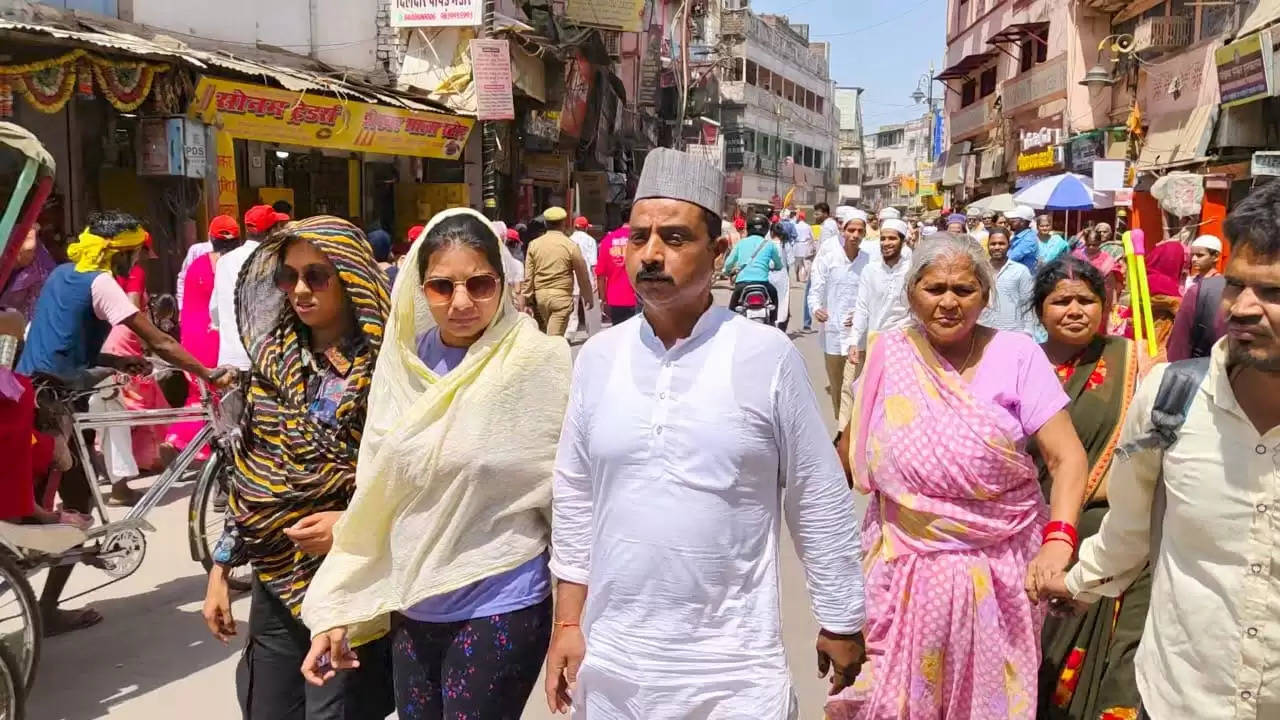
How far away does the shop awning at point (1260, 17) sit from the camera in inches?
597

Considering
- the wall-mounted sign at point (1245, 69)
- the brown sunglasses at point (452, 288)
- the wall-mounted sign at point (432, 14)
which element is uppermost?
the wall-mounted sign at point (432, 14)

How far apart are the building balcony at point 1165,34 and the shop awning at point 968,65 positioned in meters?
14.6

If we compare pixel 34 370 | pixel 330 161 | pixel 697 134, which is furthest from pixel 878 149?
pixel 34 370

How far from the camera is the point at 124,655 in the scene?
15.1 ft

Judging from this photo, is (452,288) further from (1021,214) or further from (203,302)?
(1021,214)

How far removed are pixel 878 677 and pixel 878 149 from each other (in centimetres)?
9589

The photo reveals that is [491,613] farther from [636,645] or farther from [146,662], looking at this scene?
[146,662]

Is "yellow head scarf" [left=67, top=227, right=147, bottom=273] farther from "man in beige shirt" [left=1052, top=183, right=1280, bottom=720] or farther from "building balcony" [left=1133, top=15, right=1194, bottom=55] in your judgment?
"building balcony" [left=1133, top=15, right=1194, bottom=55]

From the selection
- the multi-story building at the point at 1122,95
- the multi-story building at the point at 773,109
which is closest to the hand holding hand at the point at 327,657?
the multi-story building at the point at 1122,95

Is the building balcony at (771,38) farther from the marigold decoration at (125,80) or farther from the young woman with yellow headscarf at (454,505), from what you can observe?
the young woman with yellow headscarf at (454,505)

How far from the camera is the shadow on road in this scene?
418 cm

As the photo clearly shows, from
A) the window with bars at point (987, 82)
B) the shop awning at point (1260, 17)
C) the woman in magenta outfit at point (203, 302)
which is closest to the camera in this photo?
the woman in magenta outfit at point (203, 302)

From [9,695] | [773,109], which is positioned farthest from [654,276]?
[773,109]

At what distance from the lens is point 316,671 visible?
257 cm
